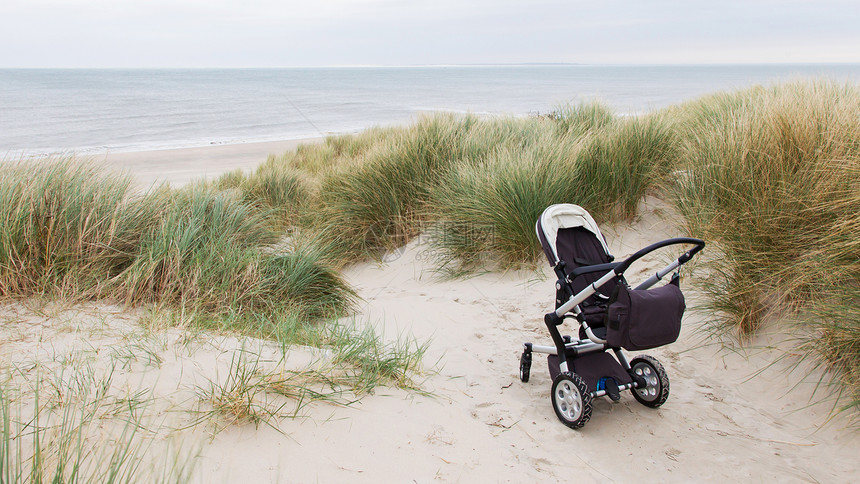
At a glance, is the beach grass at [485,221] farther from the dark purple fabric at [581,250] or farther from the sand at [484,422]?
the dark purple fabric at [581,250]

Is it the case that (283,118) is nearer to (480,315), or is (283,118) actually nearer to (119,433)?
(480,315)

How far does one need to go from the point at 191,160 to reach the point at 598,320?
17895 mm

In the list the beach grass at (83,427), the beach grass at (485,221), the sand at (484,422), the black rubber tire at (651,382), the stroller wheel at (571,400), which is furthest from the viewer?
the beach grass at (485,221)

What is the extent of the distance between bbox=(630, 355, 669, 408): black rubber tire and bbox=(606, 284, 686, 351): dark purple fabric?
0.42 metres

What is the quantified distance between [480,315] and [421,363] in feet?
4.79

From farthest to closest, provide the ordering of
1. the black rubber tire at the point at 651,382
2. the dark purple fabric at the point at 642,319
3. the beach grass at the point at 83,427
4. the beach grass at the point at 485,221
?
1. the beach grass at the point at 485,221
2. the black rubber tire at the point at 651,382
3. the dark purple fabric at the point at 642,319
4. the beach grass at the point at 83,427

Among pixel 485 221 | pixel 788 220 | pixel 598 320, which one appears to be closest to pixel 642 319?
pixel 598 320

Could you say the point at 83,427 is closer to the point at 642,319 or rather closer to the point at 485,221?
the point at 642,319

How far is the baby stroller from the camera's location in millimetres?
2916

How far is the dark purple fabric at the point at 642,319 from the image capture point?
2893 mm

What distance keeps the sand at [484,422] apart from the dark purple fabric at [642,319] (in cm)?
62

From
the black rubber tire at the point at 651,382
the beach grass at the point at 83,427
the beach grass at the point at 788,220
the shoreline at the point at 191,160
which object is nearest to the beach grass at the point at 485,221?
the beach grass at the point at 788,220

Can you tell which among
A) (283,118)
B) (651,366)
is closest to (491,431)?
(651,366)

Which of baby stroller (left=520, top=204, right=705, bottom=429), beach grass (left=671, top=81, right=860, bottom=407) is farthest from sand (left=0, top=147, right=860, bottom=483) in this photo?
beach grass (left=671, top=81, right=860, bottom=407)
